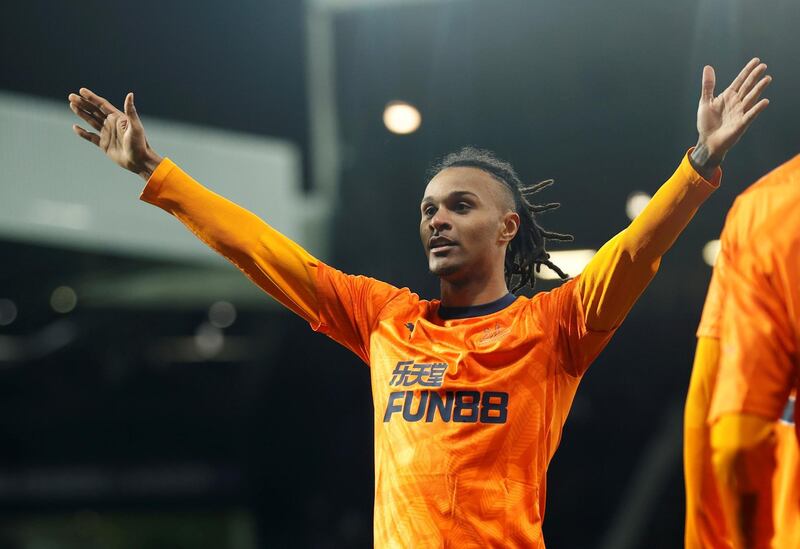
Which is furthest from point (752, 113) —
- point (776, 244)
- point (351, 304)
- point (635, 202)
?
point (635, 202)

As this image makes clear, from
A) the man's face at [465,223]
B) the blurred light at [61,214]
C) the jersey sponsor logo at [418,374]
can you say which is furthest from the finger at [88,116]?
the blurred light at [61,214]

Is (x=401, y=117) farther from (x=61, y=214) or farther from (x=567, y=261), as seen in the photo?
(x=61, y=214)

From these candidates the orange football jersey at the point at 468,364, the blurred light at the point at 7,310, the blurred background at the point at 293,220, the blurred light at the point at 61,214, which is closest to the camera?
the orange football jersey at the point at 468,364

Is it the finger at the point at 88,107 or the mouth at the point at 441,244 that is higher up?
the finger at the point at 88,107

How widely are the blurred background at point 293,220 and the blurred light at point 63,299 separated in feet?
0.04

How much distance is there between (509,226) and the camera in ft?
7.00

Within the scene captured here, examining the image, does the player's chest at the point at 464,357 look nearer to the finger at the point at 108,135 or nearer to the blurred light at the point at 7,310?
the finger at the point at 108,135

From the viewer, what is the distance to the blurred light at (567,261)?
2.47 meters

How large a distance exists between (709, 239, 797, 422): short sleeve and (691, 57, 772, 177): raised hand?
0.46 m

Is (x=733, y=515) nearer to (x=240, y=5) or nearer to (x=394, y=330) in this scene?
(x=394, y=330)

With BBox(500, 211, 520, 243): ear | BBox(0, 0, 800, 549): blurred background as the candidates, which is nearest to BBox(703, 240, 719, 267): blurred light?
BBox(0, 0, 800, 549): blurred background

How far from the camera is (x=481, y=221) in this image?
2059 mm

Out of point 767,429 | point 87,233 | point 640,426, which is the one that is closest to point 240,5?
point 87,233

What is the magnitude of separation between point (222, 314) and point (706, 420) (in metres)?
4.82
